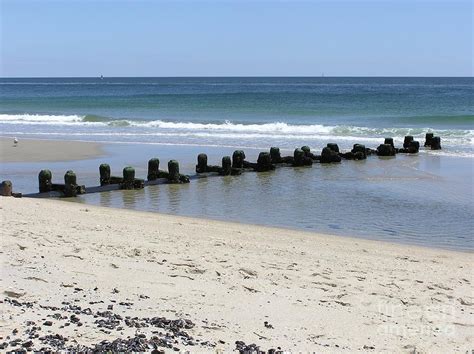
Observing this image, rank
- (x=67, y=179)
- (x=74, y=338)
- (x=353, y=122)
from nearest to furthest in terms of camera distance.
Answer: (x=74, y=338), (x=67, y=179), (x=353, y=122)

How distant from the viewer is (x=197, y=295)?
24.5ft

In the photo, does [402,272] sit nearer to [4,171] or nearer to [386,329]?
[386,329]

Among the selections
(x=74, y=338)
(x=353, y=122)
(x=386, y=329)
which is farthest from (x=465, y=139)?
(x=74, y=338)

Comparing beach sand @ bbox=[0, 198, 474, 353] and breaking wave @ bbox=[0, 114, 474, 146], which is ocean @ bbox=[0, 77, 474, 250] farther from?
beach sand @ bbox=[0, 198, 474, 353]

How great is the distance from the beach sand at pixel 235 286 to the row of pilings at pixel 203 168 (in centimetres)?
369

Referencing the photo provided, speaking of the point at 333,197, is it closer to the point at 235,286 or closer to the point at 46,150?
the point at 235,286

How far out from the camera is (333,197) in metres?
15.2

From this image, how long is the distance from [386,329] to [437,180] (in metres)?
11.5

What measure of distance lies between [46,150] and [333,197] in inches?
500

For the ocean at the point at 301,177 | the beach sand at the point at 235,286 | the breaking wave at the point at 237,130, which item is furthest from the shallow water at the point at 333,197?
the breaking wave at the point at 237,130

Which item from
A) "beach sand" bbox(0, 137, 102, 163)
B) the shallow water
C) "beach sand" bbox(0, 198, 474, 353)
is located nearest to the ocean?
the shallow water

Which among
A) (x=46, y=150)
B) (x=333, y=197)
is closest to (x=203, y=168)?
(x=333, y=197)

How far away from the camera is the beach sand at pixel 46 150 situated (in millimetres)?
22141

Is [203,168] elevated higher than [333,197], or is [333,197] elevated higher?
[203,168]
